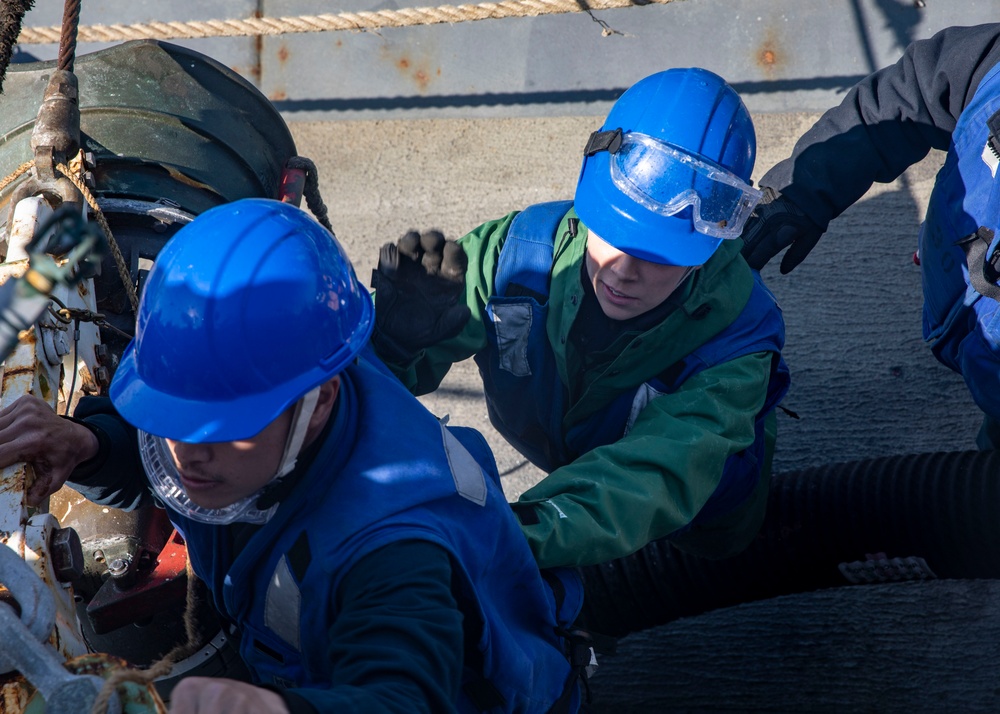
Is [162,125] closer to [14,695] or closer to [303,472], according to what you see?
[303,472]

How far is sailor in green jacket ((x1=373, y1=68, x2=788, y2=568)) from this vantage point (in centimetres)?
177

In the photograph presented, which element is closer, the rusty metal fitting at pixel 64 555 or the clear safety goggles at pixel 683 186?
the rusty metal fitting at pixel 64 555

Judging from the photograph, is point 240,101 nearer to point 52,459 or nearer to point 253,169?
point 253,169

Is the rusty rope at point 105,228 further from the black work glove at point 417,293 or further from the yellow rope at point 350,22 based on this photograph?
the yellow rope at point 350,22

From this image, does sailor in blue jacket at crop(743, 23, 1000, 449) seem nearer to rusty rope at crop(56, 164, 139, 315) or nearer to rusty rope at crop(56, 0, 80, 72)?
rusty rope at crop(56, 164, 139, 315)

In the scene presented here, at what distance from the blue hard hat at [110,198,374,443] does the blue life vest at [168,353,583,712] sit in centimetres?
12

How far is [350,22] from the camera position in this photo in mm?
3033

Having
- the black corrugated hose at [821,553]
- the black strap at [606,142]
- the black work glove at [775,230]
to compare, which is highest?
the black strap at [606,142]

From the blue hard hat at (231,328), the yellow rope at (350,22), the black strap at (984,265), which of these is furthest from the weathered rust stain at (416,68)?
the blue hard hat at (231,328)

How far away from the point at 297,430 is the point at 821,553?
5.47 ft

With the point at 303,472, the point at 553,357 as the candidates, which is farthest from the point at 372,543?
the point at 553,357

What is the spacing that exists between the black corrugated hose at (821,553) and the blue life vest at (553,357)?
0.33m

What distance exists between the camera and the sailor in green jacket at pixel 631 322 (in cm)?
177

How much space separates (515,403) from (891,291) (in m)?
1.69
